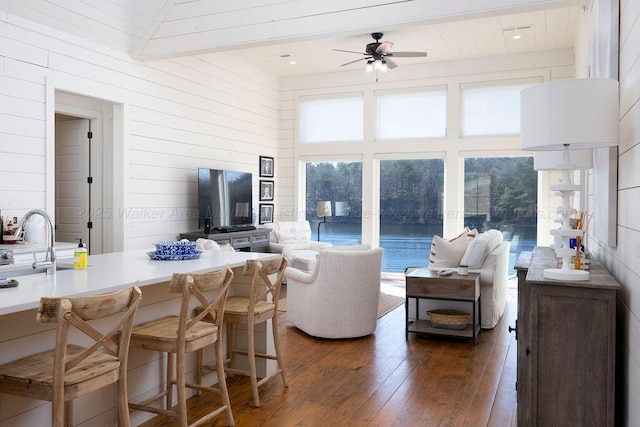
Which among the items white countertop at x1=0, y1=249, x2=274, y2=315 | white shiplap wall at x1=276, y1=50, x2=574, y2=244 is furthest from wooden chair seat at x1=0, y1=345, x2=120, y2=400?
white shiplap wall at x1=276, y1=50, x2=574, y2=244

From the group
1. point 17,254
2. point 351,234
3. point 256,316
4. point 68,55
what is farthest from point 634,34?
point 351,234

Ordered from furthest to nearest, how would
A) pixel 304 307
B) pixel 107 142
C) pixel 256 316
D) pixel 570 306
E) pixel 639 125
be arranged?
pixel 107 142 < pixel 304 307 < pixel 256 316 < pixel 570 306 < pixel 639 125

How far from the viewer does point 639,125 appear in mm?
1925

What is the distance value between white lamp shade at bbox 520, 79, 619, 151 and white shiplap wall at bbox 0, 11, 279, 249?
4364 millimetres

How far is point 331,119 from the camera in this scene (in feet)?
29.2

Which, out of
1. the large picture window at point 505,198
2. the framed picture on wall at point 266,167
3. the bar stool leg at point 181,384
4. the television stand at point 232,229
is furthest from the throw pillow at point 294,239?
the bar stool leg at point 181,384

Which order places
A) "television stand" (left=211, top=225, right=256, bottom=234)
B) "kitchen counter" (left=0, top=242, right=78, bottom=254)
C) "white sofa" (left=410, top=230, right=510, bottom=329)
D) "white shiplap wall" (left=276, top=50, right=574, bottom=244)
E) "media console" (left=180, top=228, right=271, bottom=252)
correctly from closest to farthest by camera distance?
"kitchen counter" (left=0, top=242, right=78, bottom=254), "white sofa" (left=410, top=230, right=510, bottom=329), "media console" (left=180, top=228, right=271, bottom=252), "television stand" (left=211, top=225, right=256, bottom=234), "white shiplap wall" (left=276, top=50, right=574, bottom=244)

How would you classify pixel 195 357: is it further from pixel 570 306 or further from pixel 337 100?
pixel 337 100

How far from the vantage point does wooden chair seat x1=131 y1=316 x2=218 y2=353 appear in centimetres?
267

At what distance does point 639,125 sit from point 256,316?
2379 mm

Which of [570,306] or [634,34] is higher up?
[634,34]

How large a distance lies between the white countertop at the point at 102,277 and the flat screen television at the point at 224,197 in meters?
3.18

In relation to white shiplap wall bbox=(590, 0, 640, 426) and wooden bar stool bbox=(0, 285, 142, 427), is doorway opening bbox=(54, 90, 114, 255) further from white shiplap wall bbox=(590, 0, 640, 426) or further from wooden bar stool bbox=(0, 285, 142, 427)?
white shiplap wall bbox=(590, 0, 640, 426)

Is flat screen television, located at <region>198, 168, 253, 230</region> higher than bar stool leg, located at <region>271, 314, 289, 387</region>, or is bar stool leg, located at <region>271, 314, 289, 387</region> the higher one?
flat screen television, located at <region>198, 168, 253, 230</region>
